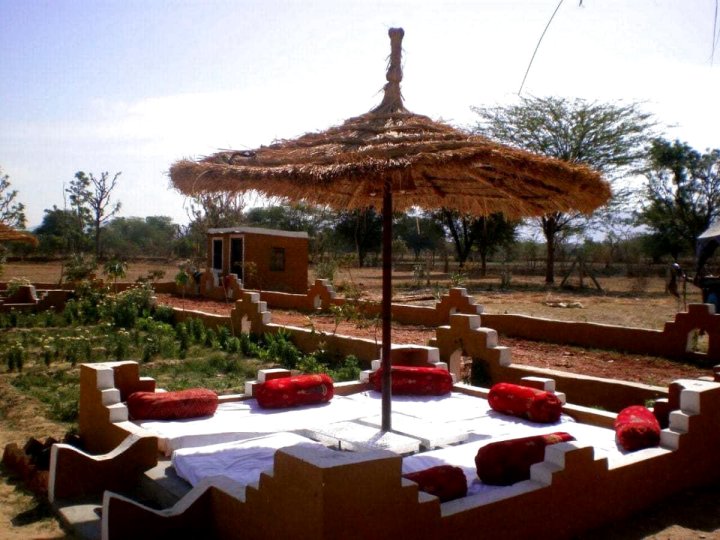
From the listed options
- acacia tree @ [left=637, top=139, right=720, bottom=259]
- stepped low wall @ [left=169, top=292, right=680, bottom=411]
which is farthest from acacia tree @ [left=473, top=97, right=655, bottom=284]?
stepped low wall @ [left=169, top=292, right=680, bottom=411]

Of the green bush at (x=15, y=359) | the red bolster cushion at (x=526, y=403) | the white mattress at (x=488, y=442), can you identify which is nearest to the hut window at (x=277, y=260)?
the green bush at (x=15, y=359)

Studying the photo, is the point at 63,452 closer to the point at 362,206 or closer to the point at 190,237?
the point at 362,206

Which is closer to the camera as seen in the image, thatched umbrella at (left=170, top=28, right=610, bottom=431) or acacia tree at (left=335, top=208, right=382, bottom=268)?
thatched umbrella at (left=170, top=28, right=610, bottom=431)

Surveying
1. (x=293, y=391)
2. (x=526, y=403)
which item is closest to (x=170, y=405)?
(x=293, y=391)

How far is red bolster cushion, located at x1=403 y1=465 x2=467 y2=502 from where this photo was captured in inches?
156

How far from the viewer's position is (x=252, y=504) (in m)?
3.63

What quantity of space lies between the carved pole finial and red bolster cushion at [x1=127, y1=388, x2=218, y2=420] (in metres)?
2.95

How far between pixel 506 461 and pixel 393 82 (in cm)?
320

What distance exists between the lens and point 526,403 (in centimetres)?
624

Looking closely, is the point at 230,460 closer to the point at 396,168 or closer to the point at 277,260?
the point at 396,168

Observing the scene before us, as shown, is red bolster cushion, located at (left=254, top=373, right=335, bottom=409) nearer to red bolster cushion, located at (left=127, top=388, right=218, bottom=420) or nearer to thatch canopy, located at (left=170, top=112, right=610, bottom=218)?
red bolster cushion, located at (left=127, top=388, right=218, bottom=420)

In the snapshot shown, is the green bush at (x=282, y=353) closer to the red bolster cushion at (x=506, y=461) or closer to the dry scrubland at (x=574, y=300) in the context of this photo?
the dry scrubland at (x=574, y=300)

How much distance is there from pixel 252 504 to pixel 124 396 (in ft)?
9.62

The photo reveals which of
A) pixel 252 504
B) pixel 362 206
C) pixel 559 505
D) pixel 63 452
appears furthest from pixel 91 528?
pixel 362 206
